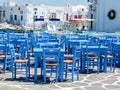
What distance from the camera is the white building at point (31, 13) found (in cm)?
8894

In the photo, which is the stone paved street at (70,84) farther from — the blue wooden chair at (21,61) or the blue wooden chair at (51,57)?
the blue wooden chair at (51,57)

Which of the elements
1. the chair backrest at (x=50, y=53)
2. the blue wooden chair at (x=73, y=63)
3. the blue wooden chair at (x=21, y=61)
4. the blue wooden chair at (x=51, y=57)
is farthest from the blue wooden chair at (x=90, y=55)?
the chair backrest at (x=50, y=53)

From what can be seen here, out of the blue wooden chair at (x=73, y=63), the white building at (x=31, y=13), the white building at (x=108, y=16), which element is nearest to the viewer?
the blue wooden chair at (x=73, y=63)

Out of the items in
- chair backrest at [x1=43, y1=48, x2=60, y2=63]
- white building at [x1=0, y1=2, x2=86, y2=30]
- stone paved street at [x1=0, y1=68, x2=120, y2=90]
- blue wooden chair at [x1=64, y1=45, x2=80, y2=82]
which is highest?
white building at [x1=0, y1=2, x2=86, y2=30]

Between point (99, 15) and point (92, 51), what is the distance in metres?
34.1

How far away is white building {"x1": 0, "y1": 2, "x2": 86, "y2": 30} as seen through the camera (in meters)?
88.9

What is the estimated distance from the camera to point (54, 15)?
93.7 metres

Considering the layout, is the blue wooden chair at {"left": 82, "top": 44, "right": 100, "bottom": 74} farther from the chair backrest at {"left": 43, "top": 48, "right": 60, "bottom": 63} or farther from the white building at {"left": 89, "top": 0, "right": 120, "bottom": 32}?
the white building at {"left": 89, "top": 0, "right": 120, "bottom": 32}

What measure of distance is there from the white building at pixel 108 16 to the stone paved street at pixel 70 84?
110 ft

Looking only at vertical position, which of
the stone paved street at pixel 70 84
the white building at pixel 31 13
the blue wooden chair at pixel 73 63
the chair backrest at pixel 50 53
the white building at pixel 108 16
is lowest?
the stone paved street at pixel 70 84

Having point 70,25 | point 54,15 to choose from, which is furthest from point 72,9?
point 70,25

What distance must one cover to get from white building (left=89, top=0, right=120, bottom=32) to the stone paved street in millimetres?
33565

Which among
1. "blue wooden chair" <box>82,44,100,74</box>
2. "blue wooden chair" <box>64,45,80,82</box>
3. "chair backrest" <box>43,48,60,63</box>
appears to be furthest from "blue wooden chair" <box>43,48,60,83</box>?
"blue wooden chair" <box>82,44,100,74</box>

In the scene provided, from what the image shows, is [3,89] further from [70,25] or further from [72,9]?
[72,9]
